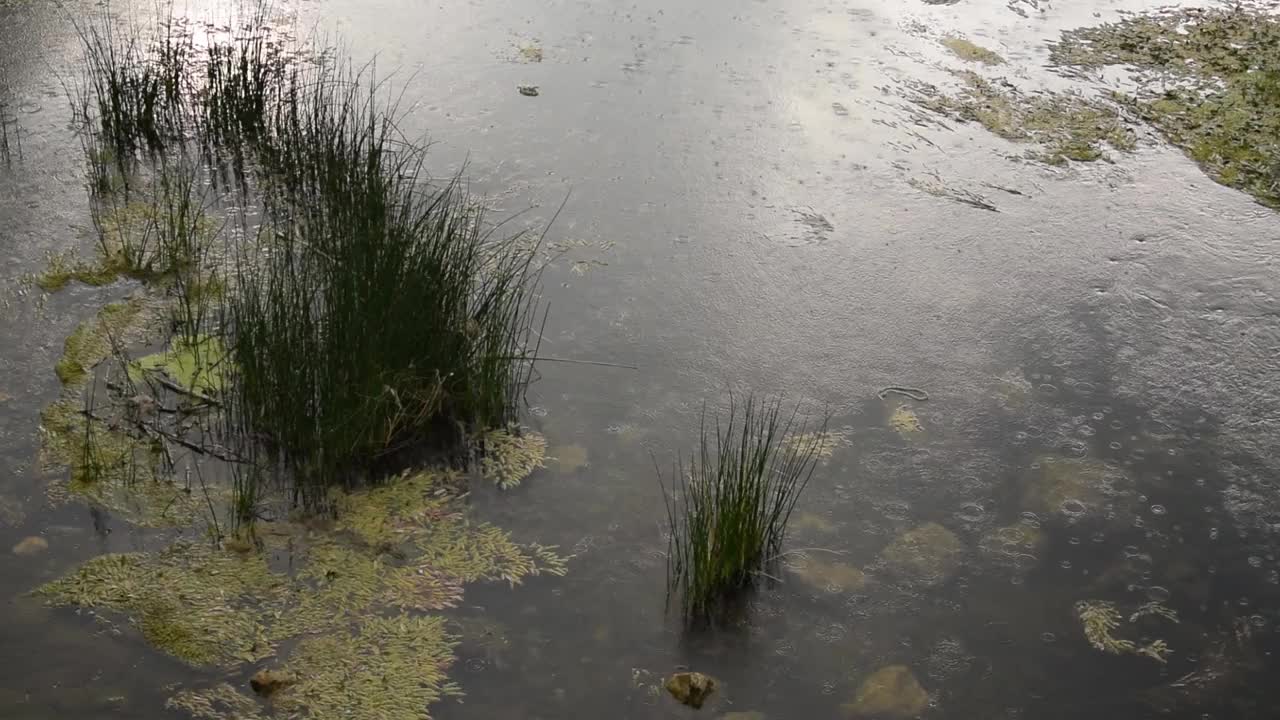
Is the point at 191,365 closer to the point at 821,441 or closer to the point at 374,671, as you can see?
the point at 374,671

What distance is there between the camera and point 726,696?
2.74 m

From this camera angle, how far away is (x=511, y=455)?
344 centimetres

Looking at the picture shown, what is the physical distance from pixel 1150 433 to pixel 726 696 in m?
1.82

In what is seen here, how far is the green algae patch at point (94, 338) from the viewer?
354 cm

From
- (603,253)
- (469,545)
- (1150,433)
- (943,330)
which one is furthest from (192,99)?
(1150,433)

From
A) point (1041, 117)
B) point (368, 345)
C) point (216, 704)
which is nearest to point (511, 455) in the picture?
point (368, 345)

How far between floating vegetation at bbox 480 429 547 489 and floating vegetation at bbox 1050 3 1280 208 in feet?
11.4

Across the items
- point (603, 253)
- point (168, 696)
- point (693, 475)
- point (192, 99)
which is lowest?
point (168, 696)

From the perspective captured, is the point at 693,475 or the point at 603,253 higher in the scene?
the point at 603,253

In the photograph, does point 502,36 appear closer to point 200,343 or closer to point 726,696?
point 200,343

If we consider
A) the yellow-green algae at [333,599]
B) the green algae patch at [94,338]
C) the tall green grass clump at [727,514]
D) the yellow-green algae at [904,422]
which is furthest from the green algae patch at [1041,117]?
the green algae patch at [94,338]

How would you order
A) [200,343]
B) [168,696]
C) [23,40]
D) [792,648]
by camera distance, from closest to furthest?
[168,696] → [792,648] → [200,343] → [23,40]

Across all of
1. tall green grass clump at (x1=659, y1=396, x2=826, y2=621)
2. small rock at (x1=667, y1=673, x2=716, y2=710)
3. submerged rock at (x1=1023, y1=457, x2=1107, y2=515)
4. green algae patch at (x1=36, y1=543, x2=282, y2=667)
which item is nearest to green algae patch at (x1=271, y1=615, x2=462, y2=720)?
green algae patch at (x1=36, y1=543, x2=282, y2=667)

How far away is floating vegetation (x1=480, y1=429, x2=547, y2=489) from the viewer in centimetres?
337
